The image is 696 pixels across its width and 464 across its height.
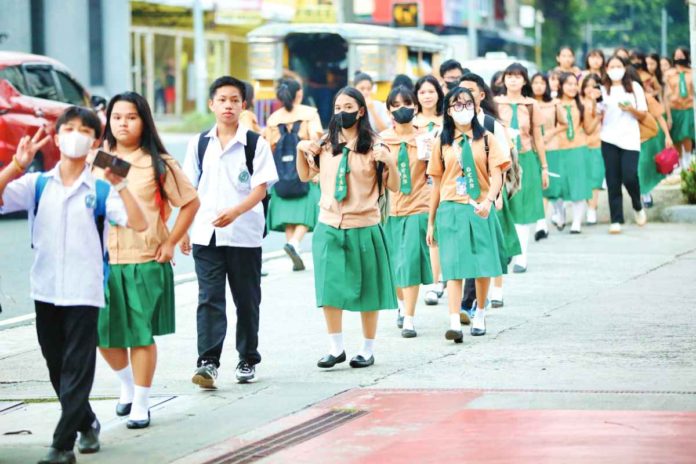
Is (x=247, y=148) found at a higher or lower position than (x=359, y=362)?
higher

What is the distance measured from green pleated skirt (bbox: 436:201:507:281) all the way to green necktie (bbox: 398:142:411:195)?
65 centimetres

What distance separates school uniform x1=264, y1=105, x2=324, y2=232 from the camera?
559 inches

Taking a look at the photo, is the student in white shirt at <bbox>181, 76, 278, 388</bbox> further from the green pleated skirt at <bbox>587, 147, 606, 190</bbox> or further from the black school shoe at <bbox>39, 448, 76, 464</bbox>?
the green pleated skirt at <bbox>587, 147, 606, 190</bbox>

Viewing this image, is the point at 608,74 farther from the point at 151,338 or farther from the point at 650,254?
the point at 151,338

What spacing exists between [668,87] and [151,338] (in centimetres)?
1494

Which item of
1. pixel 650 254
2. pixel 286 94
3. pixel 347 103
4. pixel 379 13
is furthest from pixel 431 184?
pixel 379 13

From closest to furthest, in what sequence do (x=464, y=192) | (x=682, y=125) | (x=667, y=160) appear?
1. (x=464, y=192)
2. (x=667, y=160)
3. (x=682, y=125)

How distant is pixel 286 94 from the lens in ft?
46.1

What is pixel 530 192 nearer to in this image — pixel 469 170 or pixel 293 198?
pixel 293 198

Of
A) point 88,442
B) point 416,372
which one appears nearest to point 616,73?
point 416,372

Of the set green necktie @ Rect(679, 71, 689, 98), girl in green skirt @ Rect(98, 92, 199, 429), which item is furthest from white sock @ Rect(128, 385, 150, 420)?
green necktie @ Rect(679, 71, 689, 98)

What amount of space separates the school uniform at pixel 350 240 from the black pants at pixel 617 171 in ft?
26.2

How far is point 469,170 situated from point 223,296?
2.18m

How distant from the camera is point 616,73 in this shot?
54.1 feet
